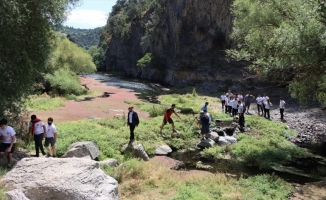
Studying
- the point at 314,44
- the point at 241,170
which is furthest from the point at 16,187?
the point at 314,44

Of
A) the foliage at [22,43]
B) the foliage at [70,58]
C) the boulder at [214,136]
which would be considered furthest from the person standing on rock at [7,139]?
the foliage at [70,58]

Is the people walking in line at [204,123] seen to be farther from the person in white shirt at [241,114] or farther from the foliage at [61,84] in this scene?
the foliage at [61,84]

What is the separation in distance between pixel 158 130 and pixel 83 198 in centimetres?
1133

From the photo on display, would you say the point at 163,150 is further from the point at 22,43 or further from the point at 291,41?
the point at 22,43

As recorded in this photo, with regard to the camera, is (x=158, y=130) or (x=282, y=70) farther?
(x=158, y=130)

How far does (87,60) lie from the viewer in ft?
163

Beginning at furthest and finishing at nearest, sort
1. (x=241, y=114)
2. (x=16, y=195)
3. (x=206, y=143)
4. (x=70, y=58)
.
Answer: (x=70, y=58) → (x=241, y=114) → (x=206, y=143) → (x=16, y=195)

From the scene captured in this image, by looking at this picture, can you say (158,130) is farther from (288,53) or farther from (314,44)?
(314,44)

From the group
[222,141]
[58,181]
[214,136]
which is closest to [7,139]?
[58,181]

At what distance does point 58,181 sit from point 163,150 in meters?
8.63

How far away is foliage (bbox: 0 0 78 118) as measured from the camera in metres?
10.8

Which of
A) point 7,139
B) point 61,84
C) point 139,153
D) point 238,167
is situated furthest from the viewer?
point 61,84

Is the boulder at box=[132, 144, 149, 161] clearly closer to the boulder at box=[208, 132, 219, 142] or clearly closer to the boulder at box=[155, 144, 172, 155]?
the boulder at box=[155, 144, 172, 155]

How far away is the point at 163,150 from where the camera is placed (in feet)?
50.8
